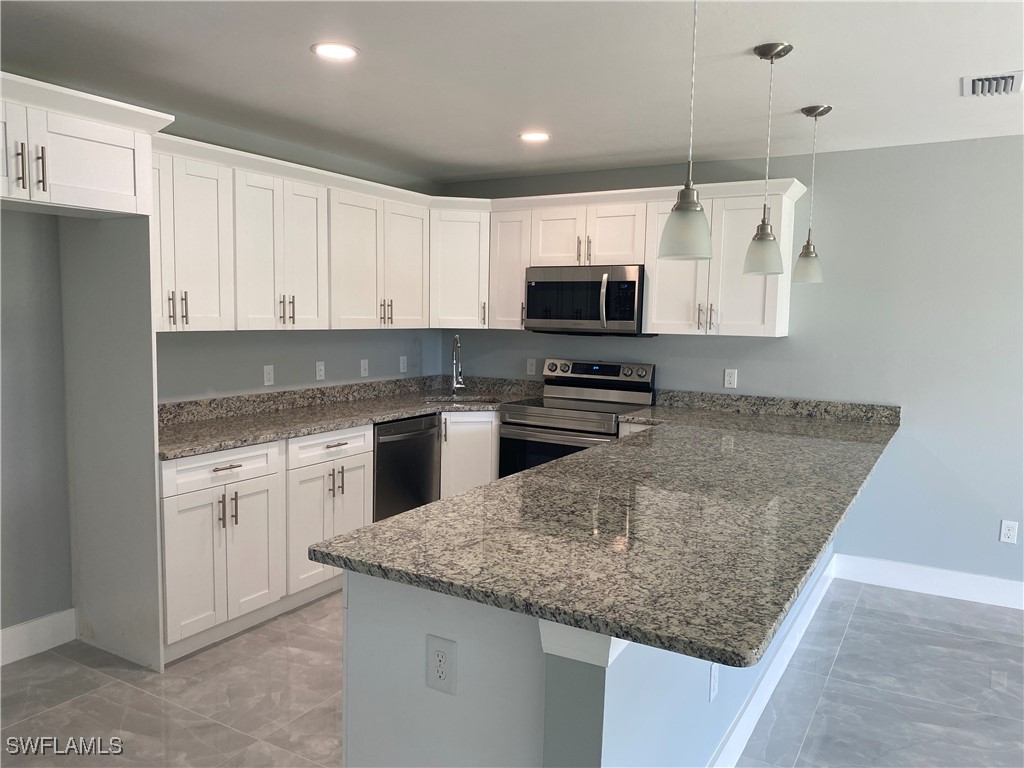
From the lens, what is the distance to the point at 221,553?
309 centimetres

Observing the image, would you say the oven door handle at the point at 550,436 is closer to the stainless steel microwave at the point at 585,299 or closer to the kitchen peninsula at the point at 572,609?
the stainless steel microwave at the point at 585,299

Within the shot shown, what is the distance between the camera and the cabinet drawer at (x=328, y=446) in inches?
134

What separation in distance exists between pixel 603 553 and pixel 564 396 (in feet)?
10.5

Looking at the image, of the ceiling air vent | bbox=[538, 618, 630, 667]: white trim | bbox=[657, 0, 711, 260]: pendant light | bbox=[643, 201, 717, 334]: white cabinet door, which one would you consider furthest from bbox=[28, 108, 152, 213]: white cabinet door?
the ceiling air vent

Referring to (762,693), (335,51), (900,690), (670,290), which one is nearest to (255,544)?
(335,51)

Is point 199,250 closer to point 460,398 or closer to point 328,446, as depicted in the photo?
point 328,446

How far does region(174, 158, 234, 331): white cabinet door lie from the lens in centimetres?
310

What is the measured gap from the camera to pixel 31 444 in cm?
301

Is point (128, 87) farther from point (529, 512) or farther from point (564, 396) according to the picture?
point (564, 396)

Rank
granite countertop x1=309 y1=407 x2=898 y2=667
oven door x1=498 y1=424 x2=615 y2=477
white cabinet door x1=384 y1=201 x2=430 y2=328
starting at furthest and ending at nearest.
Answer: white cabinet door x1=384 y1=201 x2=430 y2=328
oven door x1=498 y1=424 x2=615 y2=477
granite countertop x1=309 y1=407 x2=898 y2=667

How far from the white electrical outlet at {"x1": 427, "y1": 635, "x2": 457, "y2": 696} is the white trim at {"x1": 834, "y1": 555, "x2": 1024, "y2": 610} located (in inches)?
130

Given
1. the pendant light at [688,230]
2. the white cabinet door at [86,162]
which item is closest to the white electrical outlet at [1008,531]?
the pendant light at [688,230]

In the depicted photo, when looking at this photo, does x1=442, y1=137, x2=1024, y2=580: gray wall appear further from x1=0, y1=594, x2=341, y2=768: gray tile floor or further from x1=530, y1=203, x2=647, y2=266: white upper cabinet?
x1=0, y1=594, x2=341, y2=768: gray tile floor

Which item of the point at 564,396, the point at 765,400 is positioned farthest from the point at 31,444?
the point at 765,400
